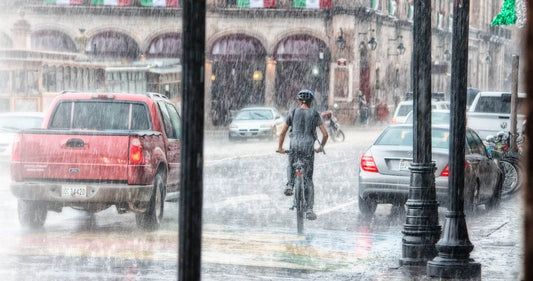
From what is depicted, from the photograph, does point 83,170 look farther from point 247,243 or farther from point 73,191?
point 247,243

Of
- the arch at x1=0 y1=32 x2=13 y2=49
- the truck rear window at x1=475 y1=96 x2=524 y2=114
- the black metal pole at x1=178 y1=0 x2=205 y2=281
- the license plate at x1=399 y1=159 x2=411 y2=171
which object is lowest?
the license plate at x1=399 y1=159 x2=411 y2=171

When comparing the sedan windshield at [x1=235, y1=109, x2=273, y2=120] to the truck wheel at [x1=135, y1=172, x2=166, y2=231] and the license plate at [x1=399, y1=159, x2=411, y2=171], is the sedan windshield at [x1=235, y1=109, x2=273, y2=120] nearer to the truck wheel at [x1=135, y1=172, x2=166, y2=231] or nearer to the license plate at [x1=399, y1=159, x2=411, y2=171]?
the license plate at [x1=399, y1=159, x2=411, y2=171]

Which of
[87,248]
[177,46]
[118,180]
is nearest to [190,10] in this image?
[87,248]

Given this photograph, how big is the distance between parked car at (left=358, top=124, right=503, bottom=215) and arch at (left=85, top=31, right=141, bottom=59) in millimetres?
40195

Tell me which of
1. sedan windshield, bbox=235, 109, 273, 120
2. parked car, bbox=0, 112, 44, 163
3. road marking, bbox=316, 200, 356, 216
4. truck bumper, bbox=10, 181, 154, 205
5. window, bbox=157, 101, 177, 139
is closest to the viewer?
truck bumper, bbox=10, 181, 154, 205

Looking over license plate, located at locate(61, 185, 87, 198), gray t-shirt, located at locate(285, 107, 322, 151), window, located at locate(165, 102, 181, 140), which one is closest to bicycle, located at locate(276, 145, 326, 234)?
gray t-shirt, located at locate(285, 107, 322, 151)

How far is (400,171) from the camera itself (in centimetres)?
1400

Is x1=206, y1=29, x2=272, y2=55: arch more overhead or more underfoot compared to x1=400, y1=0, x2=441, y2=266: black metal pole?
more overhead

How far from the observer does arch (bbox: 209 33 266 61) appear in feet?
174

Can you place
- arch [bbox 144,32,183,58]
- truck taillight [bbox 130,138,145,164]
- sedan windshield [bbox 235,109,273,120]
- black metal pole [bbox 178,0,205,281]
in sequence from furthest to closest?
arch [bbox 144,32,183,58]
sedan windshield [bbox 235,109,273,120]
truck taillight [bbox 130,138,145,164]
black metal pole [bbox 178,0,205,281]

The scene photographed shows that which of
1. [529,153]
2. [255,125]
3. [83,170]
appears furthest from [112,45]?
[529,153]

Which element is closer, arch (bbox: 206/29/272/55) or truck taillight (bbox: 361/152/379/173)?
truck taillight (bbox: 361/152/379/173)

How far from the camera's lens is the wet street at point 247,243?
909cm

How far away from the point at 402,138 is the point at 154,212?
14.2ft
